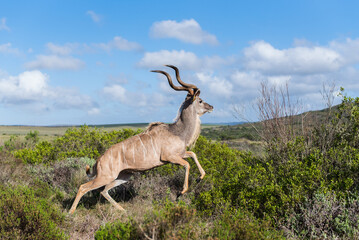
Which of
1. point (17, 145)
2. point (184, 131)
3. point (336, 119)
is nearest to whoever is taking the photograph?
point (184, 131)

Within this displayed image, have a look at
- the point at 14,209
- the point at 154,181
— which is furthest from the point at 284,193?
the point at 14,209

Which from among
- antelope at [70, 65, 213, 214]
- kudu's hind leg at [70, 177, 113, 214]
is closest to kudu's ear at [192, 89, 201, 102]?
antelope at [70, 65, 213, 214]

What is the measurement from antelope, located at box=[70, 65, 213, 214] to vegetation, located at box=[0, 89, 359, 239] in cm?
85

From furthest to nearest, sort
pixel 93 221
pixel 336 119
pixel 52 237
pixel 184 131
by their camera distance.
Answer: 1. pixel 336 119
2. pixel 184 131
3. pixel 93 221
4. pixel 52 237

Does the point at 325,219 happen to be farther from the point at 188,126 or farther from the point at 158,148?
the point at 158,148

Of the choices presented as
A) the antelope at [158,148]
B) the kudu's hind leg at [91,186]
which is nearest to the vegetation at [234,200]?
the kudu's hind leg at [91,186]

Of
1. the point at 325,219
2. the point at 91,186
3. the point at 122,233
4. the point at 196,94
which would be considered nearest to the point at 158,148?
the point at 196,94

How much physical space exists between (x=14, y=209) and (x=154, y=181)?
161 inches

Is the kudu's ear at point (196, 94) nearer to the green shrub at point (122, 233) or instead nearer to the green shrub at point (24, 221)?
the green shrub at point (122, 233)

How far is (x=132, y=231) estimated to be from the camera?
16.6 feet

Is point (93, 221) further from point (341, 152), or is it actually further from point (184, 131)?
point (341, 152)

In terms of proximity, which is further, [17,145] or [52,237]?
[17,145]

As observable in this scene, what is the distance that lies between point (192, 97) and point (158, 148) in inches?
54.3

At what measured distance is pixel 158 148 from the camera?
763 centimetres
